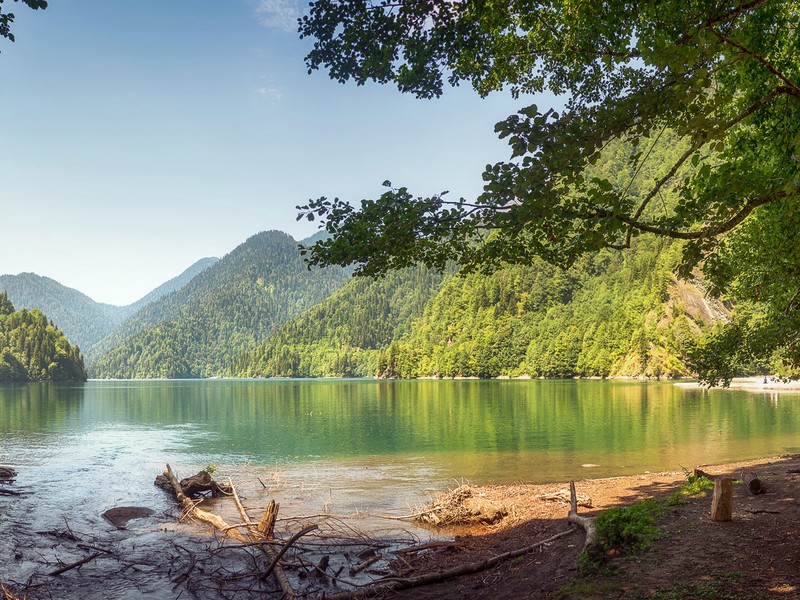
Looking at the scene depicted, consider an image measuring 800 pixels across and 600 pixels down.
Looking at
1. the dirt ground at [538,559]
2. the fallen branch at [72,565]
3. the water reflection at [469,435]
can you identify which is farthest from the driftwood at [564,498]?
the fallen branch at [72,565]

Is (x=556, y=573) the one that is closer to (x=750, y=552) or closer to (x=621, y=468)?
(x=750, y=552)

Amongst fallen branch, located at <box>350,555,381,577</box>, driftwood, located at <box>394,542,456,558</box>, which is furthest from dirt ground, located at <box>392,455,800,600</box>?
fallen branch, located at <box>350,555,381,577</box>

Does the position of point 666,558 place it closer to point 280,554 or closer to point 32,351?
point 280,554

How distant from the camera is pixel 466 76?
10.2 meters

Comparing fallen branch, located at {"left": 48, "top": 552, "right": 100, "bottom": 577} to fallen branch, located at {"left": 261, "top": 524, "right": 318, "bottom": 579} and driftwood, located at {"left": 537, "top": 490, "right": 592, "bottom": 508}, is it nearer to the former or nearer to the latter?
fallen branch, located at {"left": 261, "top": 524, "right": 318, "bottom": 579}

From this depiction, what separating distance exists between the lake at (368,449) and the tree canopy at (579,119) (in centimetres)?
1439

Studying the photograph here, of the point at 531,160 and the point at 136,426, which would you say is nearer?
the point at 531,160

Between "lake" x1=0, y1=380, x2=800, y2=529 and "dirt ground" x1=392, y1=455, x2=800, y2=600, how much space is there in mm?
6249

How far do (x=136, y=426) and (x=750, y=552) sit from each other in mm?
56059

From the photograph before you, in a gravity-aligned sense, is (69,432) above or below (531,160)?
below

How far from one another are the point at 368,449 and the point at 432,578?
25648mm

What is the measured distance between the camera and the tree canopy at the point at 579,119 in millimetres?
6105

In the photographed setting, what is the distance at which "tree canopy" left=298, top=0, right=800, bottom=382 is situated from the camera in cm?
611

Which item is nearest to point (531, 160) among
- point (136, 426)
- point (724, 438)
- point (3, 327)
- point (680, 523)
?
point (680, 523)
